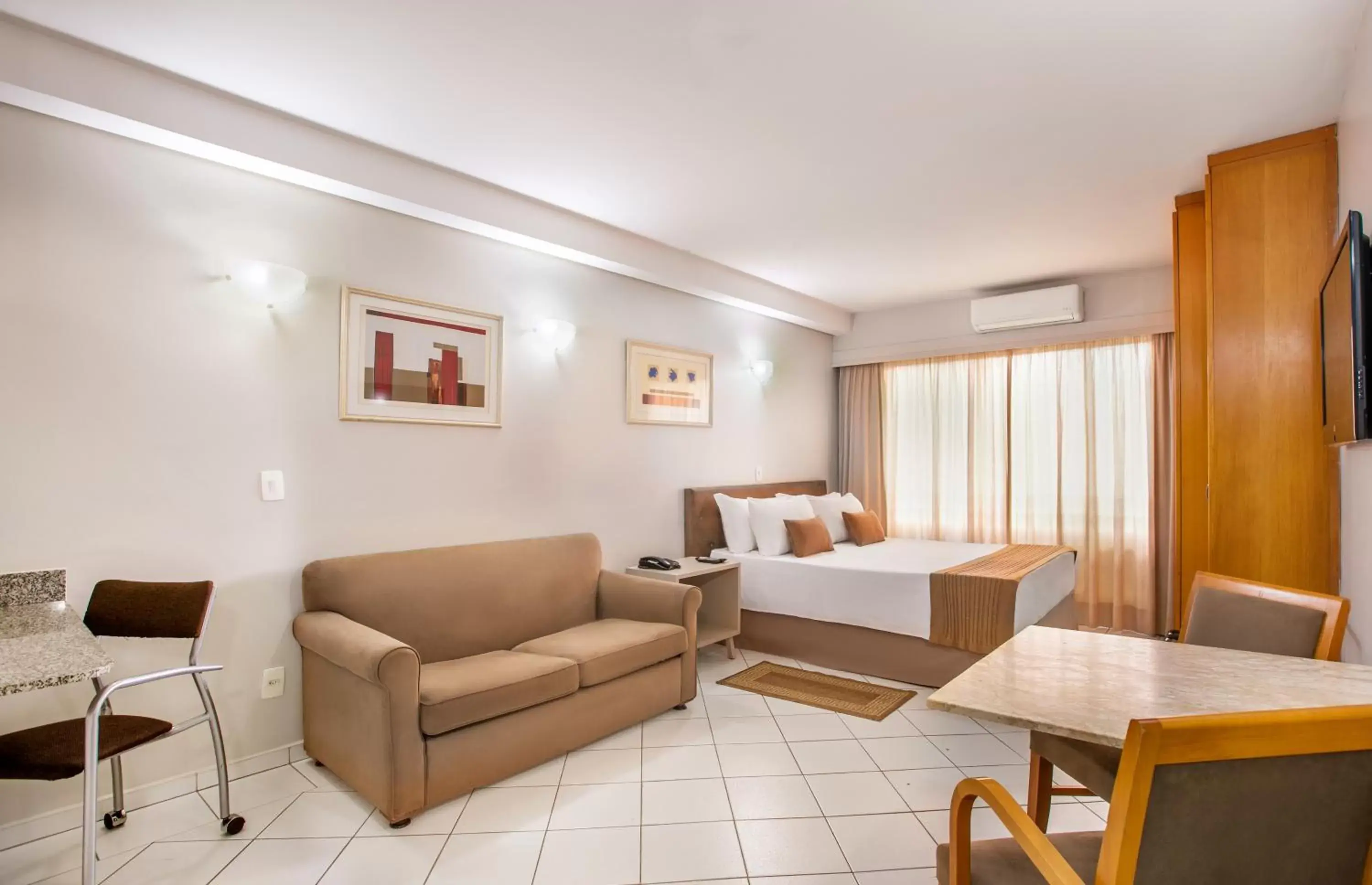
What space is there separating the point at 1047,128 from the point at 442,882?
3.51 meters

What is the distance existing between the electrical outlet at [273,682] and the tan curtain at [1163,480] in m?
5.39

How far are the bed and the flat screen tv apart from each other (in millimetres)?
1676

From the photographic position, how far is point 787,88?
2.53m

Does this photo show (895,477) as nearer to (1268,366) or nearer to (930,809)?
(1268,366)

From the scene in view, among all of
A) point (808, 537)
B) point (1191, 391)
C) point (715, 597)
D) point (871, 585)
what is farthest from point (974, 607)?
point (715, 597)

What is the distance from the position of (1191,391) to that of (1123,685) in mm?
2571

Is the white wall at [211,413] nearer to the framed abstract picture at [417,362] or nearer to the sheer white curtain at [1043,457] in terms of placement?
the framed abstract picture at [417,362]

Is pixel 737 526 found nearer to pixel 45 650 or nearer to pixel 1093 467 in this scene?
pixel 1093 467

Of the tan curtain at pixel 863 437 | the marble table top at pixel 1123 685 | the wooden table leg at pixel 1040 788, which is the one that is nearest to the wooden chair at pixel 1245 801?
the marble table top at pixel 1123 685

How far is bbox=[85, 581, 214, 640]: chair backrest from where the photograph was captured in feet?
7.68

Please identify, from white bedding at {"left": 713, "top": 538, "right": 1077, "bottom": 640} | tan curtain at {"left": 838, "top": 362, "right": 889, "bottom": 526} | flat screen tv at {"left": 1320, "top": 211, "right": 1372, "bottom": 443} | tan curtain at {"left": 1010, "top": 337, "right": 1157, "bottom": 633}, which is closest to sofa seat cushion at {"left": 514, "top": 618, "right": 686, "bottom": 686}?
white bedding at {"left": 713, "top": 538, "right": 1077, "bottom": 640}

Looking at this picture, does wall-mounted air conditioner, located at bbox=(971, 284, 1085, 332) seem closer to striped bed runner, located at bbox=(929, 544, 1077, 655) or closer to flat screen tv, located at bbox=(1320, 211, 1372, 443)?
striped bed runner, located at bbox=(929, 544, 1077, 655)

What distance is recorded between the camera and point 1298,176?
287 cm

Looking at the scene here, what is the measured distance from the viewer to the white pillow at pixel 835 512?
17.0ft
